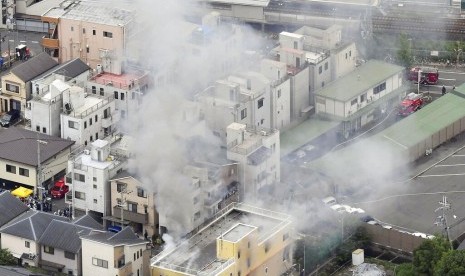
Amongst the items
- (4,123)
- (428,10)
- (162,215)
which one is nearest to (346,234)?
(162,215)

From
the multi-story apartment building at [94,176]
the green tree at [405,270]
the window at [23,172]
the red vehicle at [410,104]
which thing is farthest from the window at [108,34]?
the green tree at [405,270]

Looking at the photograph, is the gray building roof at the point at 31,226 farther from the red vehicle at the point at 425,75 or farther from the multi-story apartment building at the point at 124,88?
the red vehicle at the point at 425,75

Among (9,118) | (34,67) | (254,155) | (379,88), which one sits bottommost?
(9,118)

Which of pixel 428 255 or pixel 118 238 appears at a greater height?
pixel 118 238

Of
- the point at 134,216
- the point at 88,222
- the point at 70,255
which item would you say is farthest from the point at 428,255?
the point at 70,255

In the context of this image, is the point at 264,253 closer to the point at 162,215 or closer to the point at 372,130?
the point at 162,215

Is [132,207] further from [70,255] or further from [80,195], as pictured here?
[70,255]
